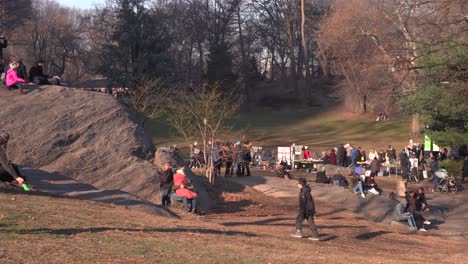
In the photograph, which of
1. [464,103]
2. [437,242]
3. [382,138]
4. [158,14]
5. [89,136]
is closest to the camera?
[437,242]

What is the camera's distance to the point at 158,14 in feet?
193

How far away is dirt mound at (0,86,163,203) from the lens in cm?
1906

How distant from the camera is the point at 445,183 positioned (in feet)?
90.6

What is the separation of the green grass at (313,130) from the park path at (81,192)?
1134 inches

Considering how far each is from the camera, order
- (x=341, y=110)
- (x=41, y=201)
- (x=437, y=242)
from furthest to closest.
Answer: (x=341, y=110) → (x=437, y=242) → (x=41, y=201)

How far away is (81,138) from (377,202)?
922 centimetres

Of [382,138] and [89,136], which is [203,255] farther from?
[382,138]

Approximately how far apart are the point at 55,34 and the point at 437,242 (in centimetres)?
4841

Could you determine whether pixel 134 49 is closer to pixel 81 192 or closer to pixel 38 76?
pixel 38 76

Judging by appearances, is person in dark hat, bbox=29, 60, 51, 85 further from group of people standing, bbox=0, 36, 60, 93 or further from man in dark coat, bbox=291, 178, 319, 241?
man in dark coat, bbox=291, 178, 319, 241

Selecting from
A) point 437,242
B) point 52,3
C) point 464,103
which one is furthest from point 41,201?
point 52,3

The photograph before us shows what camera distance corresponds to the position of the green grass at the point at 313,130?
50.0 m

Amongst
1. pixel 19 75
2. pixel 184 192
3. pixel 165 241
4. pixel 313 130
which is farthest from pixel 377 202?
pixel 313 130

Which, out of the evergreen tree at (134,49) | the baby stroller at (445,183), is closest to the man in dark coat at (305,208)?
the baby stroller at (445,183)
